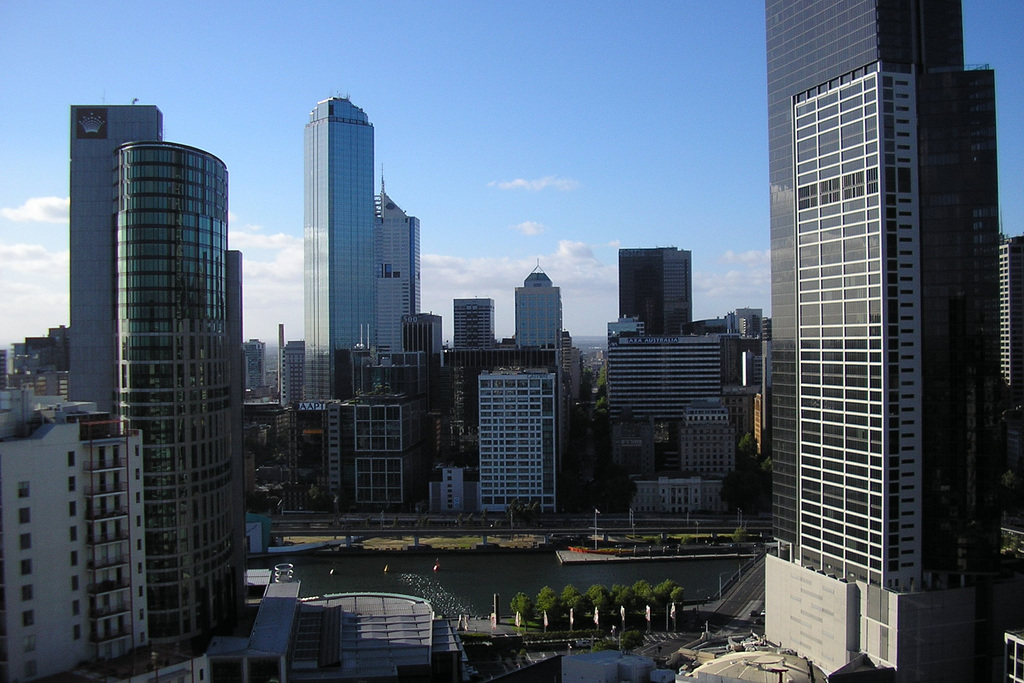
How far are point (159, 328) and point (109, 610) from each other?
616 centimetres

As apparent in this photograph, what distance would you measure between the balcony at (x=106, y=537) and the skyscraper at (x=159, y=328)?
3724 millimetres

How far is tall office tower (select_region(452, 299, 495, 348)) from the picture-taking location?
265ft

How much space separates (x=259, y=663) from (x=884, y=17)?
1790 centimetres

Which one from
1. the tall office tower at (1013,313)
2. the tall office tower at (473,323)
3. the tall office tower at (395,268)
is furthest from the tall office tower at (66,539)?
the tall office tower at (395,268)

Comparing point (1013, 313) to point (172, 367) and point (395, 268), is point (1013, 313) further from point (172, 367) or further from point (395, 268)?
point (395, 268)

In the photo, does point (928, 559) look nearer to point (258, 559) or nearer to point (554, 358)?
point (258, 559)

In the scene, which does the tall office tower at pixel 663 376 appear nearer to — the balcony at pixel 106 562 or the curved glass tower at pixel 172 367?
the curved glass tower at pixel 172 367

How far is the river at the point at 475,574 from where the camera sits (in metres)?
27.2

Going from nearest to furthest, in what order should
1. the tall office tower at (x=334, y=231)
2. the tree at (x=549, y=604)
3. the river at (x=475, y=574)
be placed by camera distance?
the tree at (x=549, y=604) → the river at (x=475, y=574) → the tall office tower at (x=334, y=231)

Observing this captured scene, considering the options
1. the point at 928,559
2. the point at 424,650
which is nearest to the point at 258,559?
the point at 424,650

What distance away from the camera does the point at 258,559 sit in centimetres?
3036

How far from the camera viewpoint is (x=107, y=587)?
40.8 feet

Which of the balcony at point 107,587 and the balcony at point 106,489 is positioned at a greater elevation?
the balcony at point 106,489

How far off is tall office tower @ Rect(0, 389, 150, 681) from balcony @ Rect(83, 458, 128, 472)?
0.05 feet
